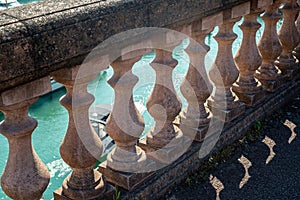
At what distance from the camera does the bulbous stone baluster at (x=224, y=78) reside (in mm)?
3463

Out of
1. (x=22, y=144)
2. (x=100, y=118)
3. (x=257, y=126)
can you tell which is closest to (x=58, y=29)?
(x=22, y=144)

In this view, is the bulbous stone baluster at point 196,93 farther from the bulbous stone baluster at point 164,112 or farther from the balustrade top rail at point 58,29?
the balustrade top rail at point 58,29

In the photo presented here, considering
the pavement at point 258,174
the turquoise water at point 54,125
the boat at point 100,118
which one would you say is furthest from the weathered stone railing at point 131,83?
the boat at point 100,118

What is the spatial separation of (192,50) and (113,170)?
35.7 inches

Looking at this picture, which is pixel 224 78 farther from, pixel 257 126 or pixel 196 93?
pixel 257 126

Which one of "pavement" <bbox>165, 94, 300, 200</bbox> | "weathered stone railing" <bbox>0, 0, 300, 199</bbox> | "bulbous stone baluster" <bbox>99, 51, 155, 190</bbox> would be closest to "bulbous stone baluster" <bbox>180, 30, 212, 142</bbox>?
"weathered stone railing" <bbox>0, 0, 300, 199</bbox>

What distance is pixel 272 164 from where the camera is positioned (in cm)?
343

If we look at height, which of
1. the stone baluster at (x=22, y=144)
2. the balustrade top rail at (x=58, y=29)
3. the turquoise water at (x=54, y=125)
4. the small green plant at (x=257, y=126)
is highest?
the balustrade top rail at (x=58, y=29)

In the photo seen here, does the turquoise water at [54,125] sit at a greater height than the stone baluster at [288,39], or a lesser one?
lesser

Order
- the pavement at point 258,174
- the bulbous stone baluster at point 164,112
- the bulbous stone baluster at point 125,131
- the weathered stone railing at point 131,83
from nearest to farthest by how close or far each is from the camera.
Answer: the weathered stone railing at point 131,83, the bulbous stone baluster at point 125,131, the bulbous stone baluster at point 164,112, the pavement at point 258,174

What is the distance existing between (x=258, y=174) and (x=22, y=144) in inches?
67.8

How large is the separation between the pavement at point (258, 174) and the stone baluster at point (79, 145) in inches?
24.9

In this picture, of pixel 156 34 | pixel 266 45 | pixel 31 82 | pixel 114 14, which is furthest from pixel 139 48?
pixel 266 45

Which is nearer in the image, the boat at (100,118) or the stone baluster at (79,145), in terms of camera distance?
the stone baluster at (79,145)
